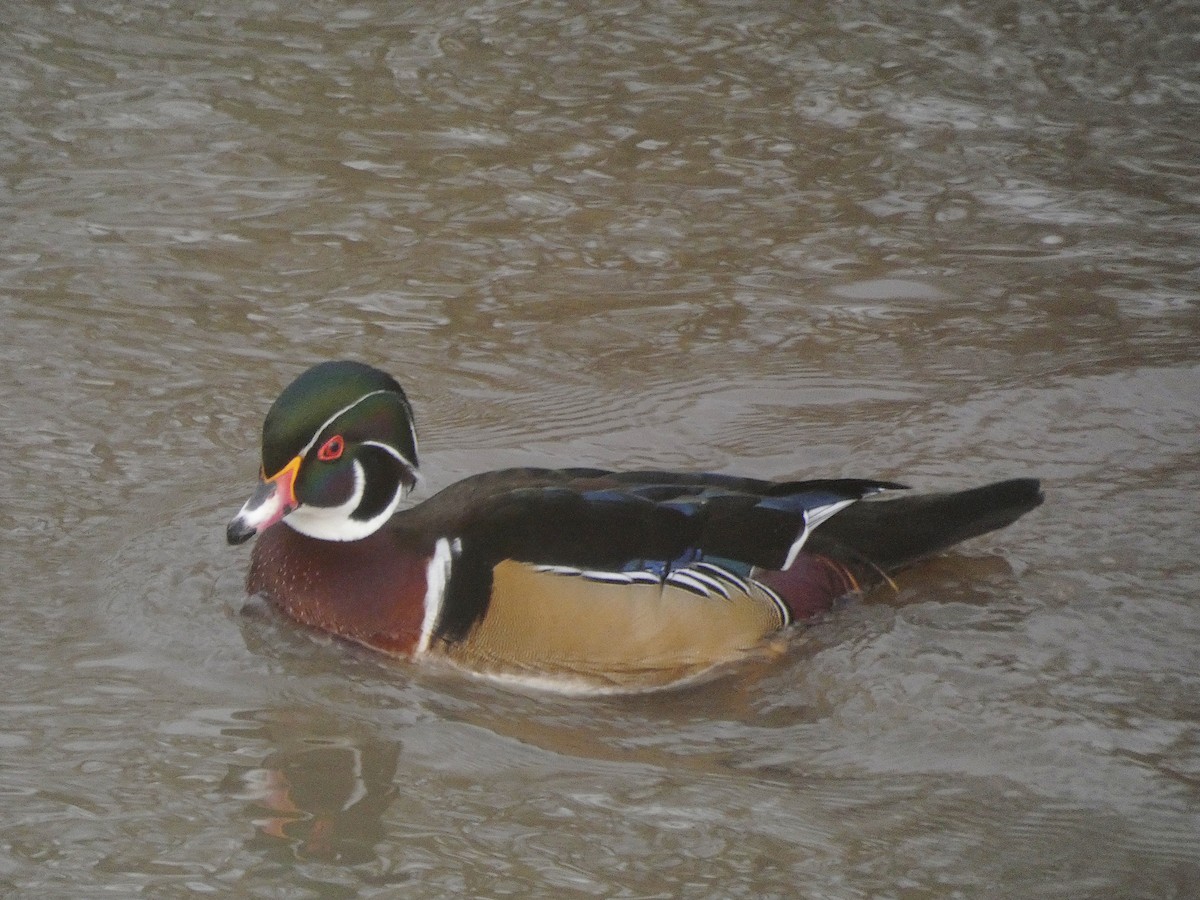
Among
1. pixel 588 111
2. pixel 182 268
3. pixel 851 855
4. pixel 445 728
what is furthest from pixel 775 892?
pixel 588 111

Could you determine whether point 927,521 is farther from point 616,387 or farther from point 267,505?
point 267,505

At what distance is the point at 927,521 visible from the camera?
241 inches

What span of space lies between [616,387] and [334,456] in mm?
1901

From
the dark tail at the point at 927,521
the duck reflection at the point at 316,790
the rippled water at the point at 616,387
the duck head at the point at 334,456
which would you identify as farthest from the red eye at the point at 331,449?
the dark tail at the point at 927,521

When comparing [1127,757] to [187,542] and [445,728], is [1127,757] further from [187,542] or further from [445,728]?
[187,542]

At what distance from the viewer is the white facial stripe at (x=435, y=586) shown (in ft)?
18.5

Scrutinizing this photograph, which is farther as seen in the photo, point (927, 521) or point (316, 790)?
point (927, 521)

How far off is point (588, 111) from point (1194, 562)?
4.81 metres

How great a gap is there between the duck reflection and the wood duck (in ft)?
1.85

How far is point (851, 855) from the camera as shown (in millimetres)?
4559

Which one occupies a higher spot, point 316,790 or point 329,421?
point 329,421

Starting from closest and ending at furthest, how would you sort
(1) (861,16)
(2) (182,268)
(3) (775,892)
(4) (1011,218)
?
(3) (775,892), (2) (182,268), (4) (1011,218), (1) (861,16)

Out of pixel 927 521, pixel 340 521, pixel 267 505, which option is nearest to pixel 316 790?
pixel 267 505

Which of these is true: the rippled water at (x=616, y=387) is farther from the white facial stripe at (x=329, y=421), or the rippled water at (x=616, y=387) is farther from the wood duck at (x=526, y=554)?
the white facial stripe at (x=329, y=421)
